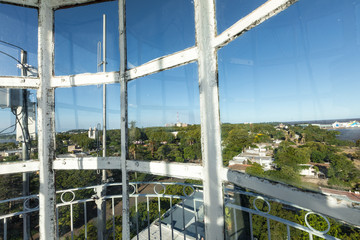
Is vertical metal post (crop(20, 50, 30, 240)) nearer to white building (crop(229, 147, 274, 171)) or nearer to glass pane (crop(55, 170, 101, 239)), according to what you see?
glass pane (crop(55, 170, 101, 239))

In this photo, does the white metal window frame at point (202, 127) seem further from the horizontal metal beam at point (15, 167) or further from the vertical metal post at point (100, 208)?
the vertical metal post at point (100, 208)

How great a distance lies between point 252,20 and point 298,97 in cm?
47

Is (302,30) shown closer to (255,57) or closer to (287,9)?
(287,9)

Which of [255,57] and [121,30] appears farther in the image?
[121,30]

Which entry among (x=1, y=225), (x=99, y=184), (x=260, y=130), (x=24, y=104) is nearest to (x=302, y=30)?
(x=260, y=130)

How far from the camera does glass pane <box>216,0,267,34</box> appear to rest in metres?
0.88

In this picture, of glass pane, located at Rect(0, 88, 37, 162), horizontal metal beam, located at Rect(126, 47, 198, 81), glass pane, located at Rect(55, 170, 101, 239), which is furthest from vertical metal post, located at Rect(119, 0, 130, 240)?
glass pane, located at Rect(0, 88, 37, 162)

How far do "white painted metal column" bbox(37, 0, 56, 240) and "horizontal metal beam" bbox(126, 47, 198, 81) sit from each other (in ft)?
2.78

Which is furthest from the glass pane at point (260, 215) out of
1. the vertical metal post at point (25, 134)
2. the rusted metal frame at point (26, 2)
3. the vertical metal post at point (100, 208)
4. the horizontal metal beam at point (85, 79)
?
the rusted metal frame at point (26, 2)

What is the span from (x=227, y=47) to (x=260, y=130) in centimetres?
54

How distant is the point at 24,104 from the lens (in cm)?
169

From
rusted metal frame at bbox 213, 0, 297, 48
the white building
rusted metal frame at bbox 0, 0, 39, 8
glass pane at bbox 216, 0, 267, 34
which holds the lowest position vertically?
the white building

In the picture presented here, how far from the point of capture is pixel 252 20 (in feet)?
2.67

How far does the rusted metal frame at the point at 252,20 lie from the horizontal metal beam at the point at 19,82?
1.70m
